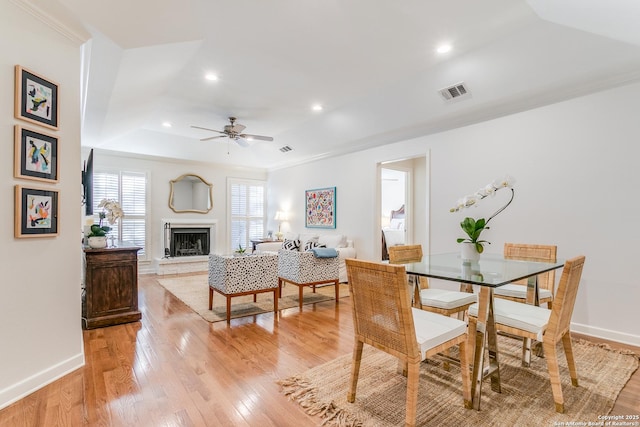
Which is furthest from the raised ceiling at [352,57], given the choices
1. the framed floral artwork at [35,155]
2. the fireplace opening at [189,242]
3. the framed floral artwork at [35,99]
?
the fireplace opening at [189,242]

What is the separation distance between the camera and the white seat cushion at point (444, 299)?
2.46 metres

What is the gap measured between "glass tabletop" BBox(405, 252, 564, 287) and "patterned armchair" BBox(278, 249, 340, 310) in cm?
184

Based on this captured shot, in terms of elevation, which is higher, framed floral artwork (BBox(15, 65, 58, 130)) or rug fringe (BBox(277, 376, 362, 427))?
framed floral artwork (BBox(15, 65, 58, 130))

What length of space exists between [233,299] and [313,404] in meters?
2.77

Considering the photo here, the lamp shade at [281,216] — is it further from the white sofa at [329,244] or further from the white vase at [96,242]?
the white vase at [96,242]

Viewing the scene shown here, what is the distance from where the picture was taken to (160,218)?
6.99 metres

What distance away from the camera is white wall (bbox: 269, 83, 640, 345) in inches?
116

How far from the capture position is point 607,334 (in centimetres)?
304

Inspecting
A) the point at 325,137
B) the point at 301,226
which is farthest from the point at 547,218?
the point at 301,226

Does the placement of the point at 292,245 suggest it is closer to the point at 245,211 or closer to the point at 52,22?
the point at 245,211

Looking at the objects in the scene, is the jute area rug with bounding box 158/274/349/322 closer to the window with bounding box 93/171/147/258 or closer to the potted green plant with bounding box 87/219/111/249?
the potted green plant with bounding box 87/219/111/249

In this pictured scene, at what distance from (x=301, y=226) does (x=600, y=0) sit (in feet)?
19.2

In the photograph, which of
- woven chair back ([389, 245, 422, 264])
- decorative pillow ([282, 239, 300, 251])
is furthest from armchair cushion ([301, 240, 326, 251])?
woven chair back ([389, 245, 422, 264])

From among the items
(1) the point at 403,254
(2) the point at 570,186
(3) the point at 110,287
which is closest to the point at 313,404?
(1) the point at 403,254
